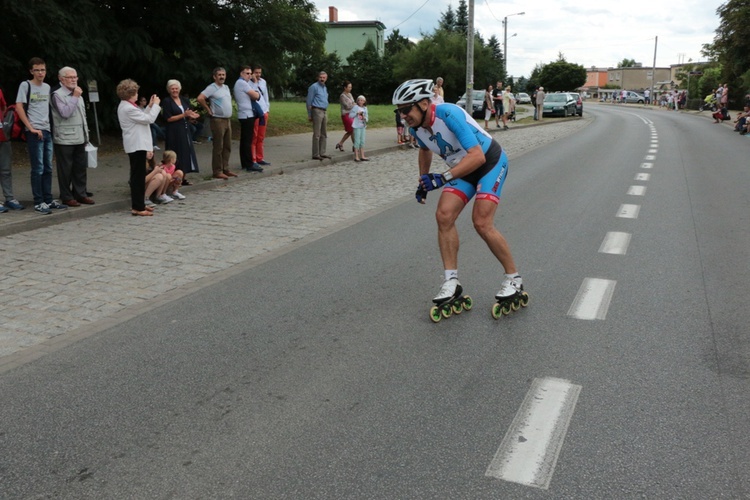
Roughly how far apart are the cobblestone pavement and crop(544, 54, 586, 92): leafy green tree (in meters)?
96.2

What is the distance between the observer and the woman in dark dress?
11.4 m

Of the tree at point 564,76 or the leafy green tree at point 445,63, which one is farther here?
the tree at point 564,76

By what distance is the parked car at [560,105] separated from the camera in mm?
44094

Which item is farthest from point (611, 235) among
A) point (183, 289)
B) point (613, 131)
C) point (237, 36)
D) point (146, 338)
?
point (613, 131)

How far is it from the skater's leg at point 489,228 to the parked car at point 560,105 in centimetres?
4125

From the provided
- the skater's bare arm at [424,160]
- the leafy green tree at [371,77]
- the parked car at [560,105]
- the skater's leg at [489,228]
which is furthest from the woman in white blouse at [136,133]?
the leafy green tree at [371,77]

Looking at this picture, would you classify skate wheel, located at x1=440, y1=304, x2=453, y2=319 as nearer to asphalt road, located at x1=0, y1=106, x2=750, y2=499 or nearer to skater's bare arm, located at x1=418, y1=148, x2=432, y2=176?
asphalt road, located at x1=0, y1=106, x2=750, y2=499

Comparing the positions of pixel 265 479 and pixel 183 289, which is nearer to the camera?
pixel 265 479

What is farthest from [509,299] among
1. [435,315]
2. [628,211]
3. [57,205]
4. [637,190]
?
[637,190]

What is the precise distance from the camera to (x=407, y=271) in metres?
6.60

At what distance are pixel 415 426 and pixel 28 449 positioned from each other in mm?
1886

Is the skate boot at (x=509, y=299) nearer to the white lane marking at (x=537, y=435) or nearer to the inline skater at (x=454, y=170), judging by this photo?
the inline skater at (x=454, y=170)

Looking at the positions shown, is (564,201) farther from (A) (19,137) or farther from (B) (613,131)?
(B) (613,131)

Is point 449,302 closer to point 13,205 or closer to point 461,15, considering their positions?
point 13,205
